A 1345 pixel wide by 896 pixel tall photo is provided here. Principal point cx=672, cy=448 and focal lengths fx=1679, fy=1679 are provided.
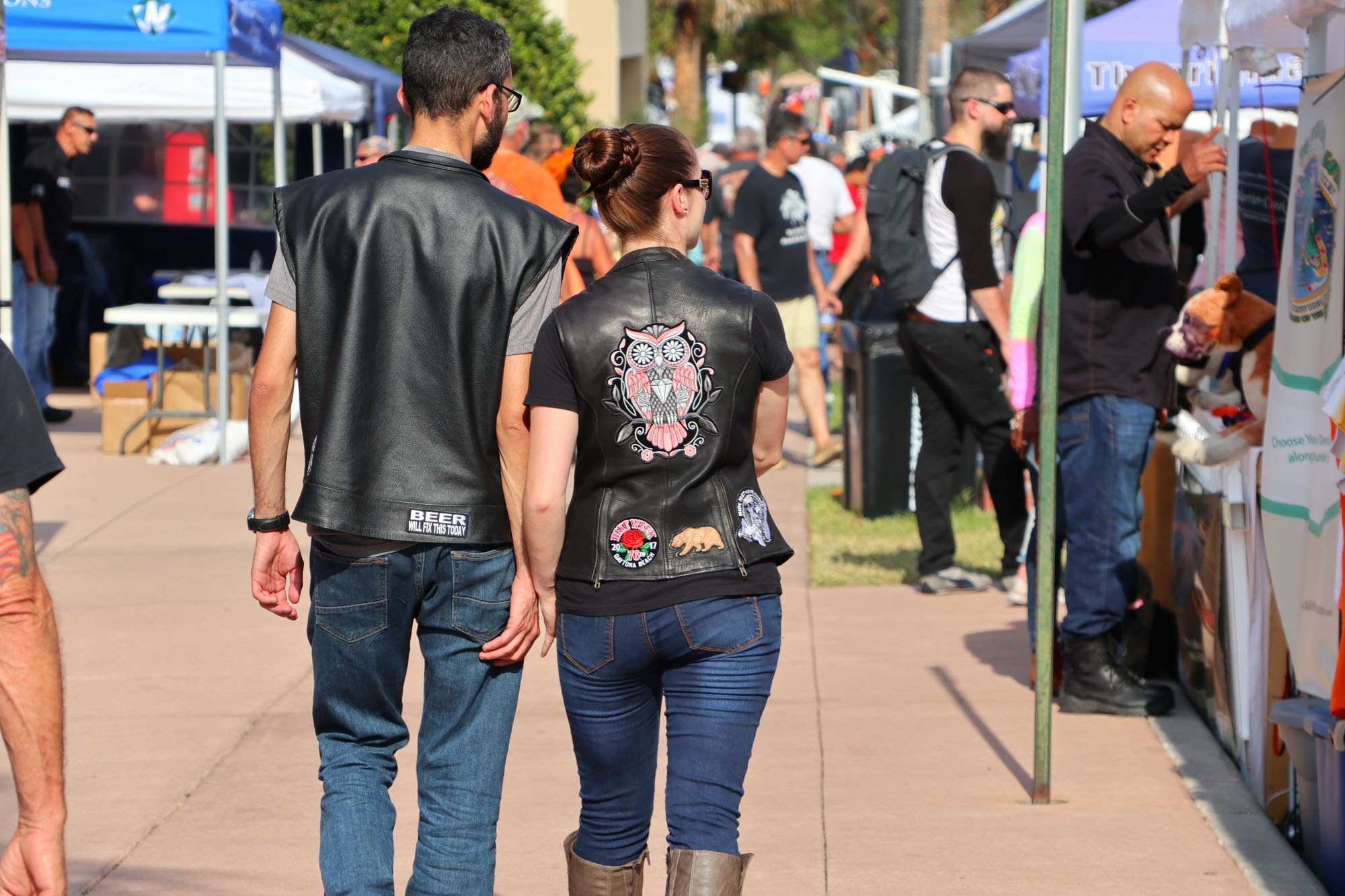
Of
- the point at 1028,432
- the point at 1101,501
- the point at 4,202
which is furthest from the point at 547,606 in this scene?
the point at 4,202

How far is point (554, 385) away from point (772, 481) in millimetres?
7566

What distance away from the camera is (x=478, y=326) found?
3059 mm

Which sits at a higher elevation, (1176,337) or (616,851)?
(1176,337)

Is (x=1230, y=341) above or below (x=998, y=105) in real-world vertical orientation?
below

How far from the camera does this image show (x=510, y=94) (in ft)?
10.5

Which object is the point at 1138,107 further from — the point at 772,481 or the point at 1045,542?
the point at 772,481

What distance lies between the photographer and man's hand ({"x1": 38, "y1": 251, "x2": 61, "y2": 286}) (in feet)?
38.9

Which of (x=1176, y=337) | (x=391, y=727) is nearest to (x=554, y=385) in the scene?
(x=391, y=727)

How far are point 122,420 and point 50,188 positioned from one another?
182 cm

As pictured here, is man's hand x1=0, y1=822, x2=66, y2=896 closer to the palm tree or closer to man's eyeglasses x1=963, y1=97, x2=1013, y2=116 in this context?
man's eyeglasses x1=963, y1=97, x2=1013, y2=116

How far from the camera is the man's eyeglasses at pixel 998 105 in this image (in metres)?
6.97

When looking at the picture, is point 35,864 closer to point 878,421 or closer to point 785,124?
point 878,421

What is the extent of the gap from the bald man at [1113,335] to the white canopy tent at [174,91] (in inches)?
319

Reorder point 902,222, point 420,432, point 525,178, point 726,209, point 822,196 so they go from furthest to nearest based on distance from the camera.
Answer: point 726,209 → point 822,196 → point 902,222 → point 525,178 → point 420,432
